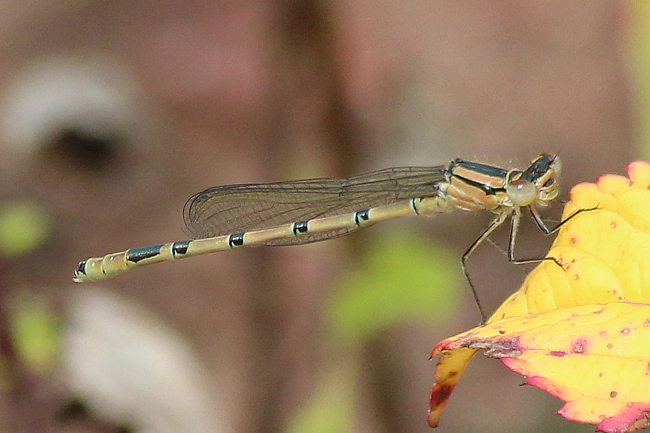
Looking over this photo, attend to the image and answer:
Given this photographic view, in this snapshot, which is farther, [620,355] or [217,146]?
[217,146]

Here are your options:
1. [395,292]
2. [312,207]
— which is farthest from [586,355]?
[395,292]

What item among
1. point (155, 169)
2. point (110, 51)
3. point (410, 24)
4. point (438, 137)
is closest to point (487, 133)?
point (438, 137)

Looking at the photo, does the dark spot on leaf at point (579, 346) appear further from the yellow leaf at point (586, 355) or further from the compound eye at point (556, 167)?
the compound eye at point (556, 167)

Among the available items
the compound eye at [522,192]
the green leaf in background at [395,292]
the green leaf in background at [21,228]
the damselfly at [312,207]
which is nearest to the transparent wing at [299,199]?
the damselfly at [312,207]

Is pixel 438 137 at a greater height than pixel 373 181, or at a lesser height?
greater

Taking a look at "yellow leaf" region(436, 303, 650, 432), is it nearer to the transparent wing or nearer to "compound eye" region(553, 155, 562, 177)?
"compound eye" region(553, 155, 562, 177)

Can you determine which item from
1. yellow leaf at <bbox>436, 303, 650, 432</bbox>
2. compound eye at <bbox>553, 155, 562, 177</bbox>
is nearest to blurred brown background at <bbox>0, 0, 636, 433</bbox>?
compound eye at <bbox>553, 155, 562, 177</bbox>

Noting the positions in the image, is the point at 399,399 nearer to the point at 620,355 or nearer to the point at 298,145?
the point at 298,145

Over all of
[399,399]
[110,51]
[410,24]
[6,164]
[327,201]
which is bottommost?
[399,399]
